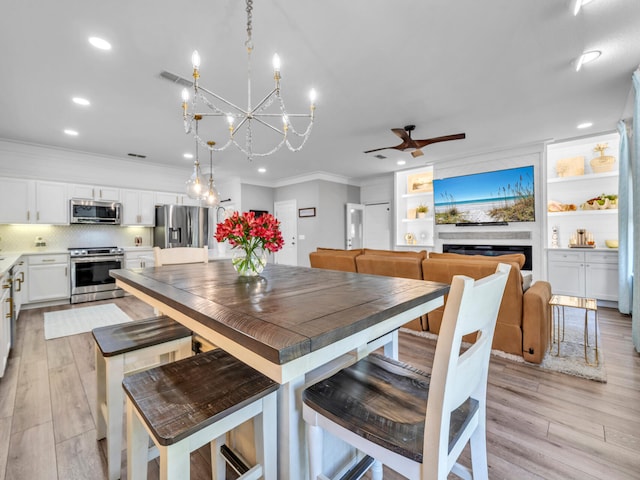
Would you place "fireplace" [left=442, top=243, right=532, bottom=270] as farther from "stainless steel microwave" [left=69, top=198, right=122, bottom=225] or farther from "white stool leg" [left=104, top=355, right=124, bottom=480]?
"stainless steel microwave" [left=69, top=198, right=122, bottom=225]

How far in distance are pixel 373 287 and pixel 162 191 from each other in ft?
19.4

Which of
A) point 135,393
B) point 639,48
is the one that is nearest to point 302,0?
point 135,393

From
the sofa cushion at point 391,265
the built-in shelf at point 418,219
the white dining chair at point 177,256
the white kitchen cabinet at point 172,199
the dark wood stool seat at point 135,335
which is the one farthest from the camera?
the built-in shelf at point 418,219

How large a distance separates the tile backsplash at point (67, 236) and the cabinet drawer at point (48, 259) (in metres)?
0.47

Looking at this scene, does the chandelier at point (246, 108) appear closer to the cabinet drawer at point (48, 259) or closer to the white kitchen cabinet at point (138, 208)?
the white kitchen cabinet at point (138, 208)

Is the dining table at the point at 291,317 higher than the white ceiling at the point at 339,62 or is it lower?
lower

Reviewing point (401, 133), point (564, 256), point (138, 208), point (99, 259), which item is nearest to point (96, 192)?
point (138, 208)

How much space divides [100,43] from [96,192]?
375 centimetres

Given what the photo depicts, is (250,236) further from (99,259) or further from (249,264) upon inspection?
(99,259)

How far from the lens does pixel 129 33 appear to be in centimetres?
211

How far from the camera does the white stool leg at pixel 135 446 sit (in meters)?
1.01

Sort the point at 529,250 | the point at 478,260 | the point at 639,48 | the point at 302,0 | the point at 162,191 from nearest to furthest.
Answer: the point at 302,0 < the point at 639,48 < the point at 478,260 < the point at 529,250 < the point at 162,191

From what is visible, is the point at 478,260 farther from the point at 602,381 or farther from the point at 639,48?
the point at 639,48

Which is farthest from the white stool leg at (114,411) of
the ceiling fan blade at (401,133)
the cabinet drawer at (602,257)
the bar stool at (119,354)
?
the cabinet drawer at (602,257)
